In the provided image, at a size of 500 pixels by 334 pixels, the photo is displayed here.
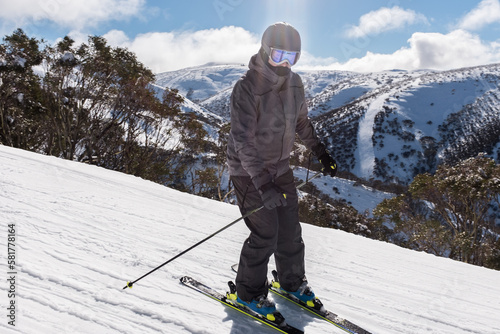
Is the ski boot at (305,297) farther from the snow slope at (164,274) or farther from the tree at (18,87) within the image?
the tree at (18,87)

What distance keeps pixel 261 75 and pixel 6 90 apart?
19.3 m

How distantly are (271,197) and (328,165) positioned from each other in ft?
2.79

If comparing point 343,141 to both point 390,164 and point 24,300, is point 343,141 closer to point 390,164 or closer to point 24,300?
point 390,164

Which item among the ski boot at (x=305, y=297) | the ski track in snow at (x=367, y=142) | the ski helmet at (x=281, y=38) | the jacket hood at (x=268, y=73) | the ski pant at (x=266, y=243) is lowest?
the ski boot at (x=305, y=297)

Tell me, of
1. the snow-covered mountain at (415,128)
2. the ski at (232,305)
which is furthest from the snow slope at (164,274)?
the snow-covered mountain at (415,128)

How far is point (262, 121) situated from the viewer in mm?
2309

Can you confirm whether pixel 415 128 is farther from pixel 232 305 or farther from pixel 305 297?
pixel 232 305

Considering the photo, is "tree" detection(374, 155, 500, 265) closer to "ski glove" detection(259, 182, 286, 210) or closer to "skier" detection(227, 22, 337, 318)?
"skier" detection(227, 22, 337, 318)

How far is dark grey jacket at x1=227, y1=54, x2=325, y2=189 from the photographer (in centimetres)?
223

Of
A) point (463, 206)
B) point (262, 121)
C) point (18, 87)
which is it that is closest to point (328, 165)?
point (262, 121)

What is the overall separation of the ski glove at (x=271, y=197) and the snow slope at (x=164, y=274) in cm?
81

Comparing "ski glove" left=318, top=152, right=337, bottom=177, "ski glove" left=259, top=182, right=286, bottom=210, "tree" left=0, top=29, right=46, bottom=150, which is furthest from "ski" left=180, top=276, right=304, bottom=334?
"tree" left=0, top=29, right=46, bottom=150

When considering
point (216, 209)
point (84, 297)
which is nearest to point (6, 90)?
point (216, 209)

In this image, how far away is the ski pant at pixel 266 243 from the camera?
2.34 metres
